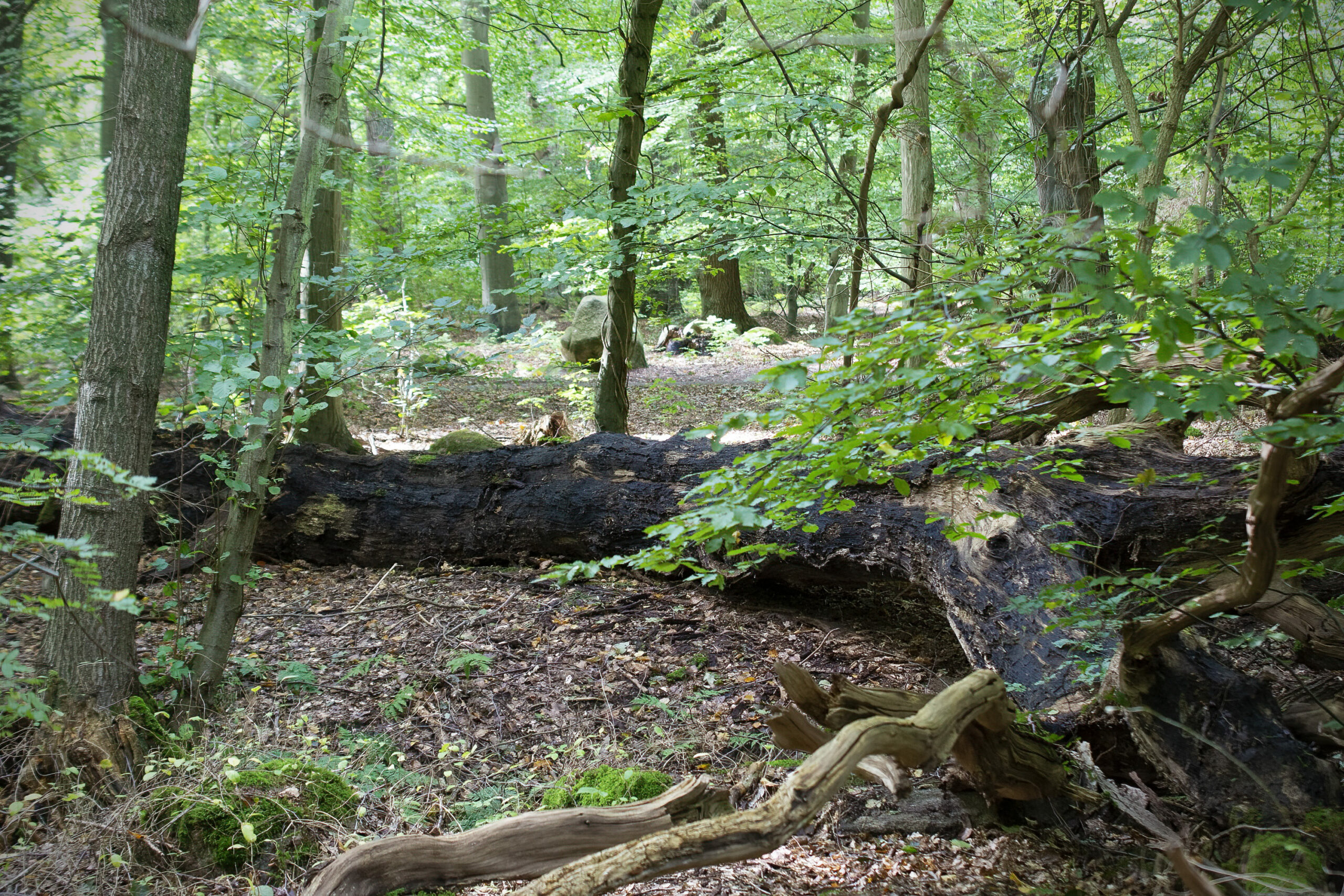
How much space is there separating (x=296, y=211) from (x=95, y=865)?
290cm

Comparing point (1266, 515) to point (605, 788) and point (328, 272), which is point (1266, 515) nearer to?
point (605, 788)

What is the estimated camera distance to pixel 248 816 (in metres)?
2.96

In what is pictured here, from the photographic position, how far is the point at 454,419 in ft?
37.2

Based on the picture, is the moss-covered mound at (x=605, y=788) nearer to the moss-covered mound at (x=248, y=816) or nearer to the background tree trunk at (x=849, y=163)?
the moss-covered mound at (x=248, y=816)

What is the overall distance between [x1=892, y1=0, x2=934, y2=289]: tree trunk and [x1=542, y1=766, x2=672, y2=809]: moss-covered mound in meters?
3.93

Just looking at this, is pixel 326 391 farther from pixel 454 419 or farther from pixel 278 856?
pixel 454 419

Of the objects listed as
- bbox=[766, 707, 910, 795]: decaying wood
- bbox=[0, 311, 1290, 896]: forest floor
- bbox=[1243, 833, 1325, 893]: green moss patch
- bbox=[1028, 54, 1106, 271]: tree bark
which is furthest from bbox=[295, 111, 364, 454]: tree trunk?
bbox=[1243, 833, 1325, 893]: green moss patch

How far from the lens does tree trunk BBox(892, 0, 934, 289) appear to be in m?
5.82

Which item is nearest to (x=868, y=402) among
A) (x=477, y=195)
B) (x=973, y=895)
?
(x=973, y=895)

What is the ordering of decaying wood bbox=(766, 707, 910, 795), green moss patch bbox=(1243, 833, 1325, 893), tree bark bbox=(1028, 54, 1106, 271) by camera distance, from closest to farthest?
green moss patch bbox=(1243, 833, 1325, 893), decaying wood bbox=(766, 707, 910, 795), tree bark bbox=(1028, 54, 1106, 271)

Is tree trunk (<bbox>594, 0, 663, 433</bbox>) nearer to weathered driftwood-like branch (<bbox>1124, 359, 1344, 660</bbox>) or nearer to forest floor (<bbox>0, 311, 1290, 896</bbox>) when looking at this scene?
forest floor (<bbox>0, 311, 1290, 896</bbox>)

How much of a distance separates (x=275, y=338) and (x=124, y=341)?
0.63 metres

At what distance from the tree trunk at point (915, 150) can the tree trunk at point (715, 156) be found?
4.78ft

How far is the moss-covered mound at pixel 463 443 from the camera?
329 inches
